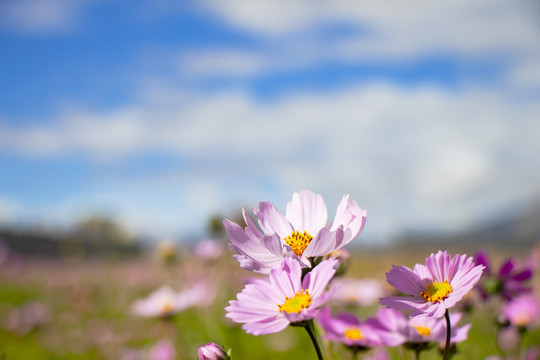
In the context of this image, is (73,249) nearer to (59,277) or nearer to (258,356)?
(59,277)

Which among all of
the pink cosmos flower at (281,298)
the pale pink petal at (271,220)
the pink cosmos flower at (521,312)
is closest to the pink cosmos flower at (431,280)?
the pink cosmos flower at (281,298)

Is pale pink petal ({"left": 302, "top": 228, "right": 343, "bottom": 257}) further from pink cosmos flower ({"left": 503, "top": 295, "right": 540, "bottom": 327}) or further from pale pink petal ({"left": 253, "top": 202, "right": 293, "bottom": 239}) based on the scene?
pink cosmos flower ({"left": 503, "top": 295, "right": 540, "bottom": 327})

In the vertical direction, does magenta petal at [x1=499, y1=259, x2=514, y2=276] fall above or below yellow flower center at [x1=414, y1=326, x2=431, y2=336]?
above

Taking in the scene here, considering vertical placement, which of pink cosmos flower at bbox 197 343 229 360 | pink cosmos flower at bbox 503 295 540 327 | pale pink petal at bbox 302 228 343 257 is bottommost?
pink cosmos flower at bbox 503 295 540 327

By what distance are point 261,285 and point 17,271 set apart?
10.0 metres

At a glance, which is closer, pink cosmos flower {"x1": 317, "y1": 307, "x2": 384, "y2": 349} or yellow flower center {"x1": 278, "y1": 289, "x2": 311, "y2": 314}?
yellow flower center {"x1": 278, "y1": 289, "x2": 311, "y2": 314}

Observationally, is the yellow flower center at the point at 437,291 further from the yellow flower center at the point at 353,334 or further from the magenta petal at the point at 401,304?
the yellow flower center at the point at 353,334

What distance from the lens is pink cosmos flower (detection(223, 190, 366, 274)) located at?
29.9 inches

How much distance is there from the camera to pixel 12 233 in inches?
588

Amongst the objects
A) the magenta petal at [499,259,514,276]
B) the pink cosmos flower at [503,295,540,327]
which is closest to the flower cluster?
the magenta petal at [499,259,514,276]

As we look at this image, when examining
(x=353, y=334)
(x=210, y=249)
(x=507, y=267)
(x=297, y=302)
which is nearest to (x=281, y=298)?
(x=297, y=302)

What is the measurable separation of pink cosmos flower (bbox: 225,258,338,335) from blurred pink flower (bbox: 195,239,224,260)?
6.05 ft

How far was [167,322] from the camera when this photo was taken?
6.37 ft

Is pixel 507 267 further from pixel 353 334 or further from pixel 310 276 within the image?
pixel 310 276
